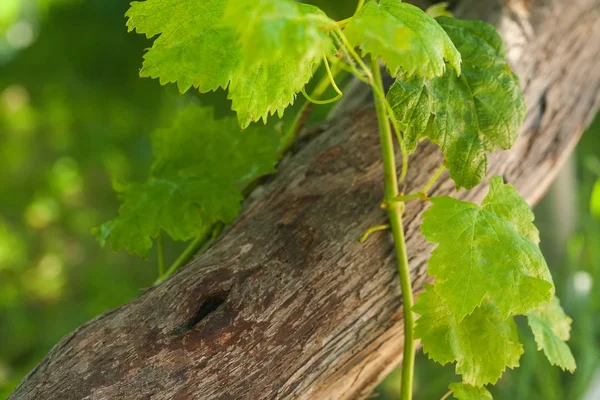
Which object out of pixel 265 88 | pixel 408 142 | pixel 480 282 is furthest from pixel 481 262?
pixel 265 88

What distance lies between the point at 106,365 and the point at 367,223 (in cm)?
32

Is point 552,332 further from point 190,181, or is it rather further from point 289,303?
point 190,181

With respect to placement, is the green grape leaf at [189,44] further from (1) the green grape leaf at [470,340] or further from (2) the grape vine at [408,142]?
(1) the green grape leaf at [470,340]

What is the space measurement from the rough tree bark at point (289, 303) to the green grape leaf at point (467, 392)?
91 millimetres

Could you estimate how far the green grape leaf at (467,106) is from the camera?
0.61 m

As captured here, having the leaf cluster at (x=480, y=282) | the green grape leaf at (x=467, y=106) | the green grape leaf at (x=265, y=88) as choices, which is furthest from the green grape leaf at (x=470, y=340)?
the green grape leaf at (x=265, y=88)

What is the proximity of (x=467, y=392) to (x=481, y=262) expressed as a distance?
0.16 metres

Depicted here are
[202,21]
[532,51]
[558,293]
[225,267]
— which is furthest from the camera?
[558,293]

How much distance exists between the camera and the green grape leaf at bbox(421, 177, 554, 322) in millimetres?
606

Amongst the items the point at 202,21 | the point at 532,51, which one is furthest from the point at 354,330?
the point at 532,51

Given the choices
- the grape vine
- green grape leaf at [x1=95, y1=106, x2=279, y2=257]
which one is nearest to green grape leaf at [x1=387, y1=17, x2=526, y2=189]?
the grape vine

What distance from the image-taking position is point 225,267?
710mm

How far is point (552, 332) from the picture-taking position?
2.51 feet

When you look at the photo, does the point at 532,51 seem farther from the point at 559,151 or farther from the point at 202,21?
the point at 202,21
